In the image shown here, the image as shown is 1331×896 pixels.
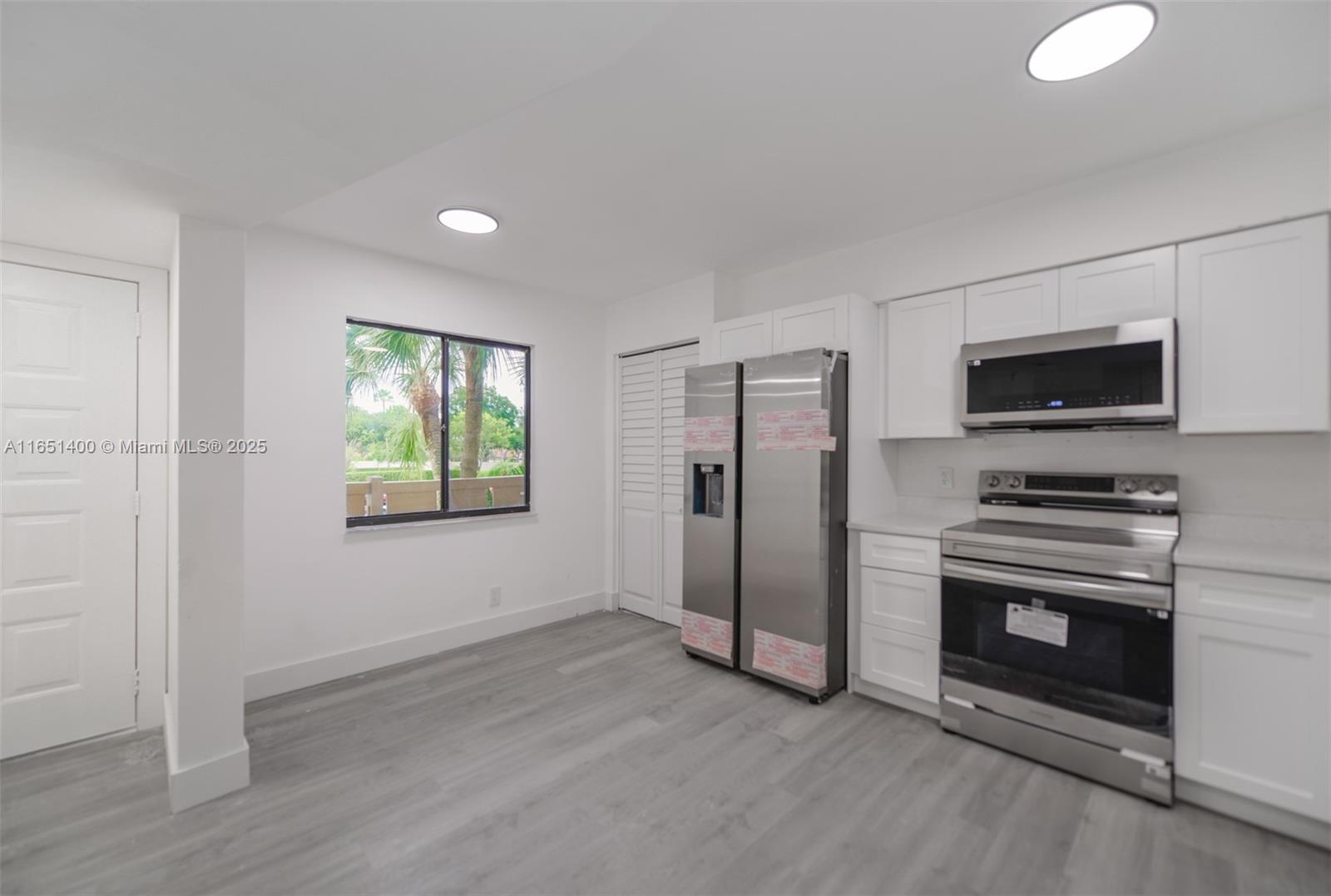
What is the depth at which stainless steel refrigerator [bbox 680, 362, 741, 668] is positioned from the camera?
10.7ft

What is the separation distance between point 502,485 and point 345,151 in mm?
2698

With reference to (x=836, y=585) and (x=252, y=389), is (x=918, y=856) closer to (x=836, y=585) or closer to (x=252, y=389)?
(x=836, y=585)

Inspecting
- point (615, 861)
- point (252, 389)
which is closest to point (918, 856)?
point (615, 861)

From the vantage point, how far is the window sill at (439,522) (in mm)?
3273

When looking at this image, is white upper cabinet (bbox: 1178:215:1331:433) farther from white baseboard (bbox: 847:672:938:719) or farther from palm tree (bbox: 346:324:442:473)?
palm tree (bbox: 346:324:442:473)

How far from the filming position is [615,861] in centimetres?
176

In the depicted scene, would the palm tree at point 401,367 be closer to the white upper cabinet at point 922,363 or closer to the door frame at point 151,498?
the door frame at point 151,498

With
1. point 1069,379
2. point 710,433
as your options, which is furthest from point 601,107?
point 1069,379

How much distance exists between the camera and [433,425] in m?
3.68

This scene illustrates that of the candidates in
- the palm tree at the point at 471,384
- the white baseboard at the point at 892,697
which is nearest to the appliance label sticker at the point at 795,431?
the white baseboard at the point at 892,697

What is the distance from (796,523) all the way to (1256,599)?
1.70 metres

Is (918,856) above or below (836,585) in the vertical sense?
below

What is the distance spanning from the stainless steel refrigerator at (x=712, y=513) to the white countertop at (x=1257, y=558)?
1.95 m

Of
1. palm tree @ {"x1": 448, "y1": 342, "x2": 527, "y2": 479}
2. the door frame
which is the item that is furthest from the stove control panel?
the door frame
